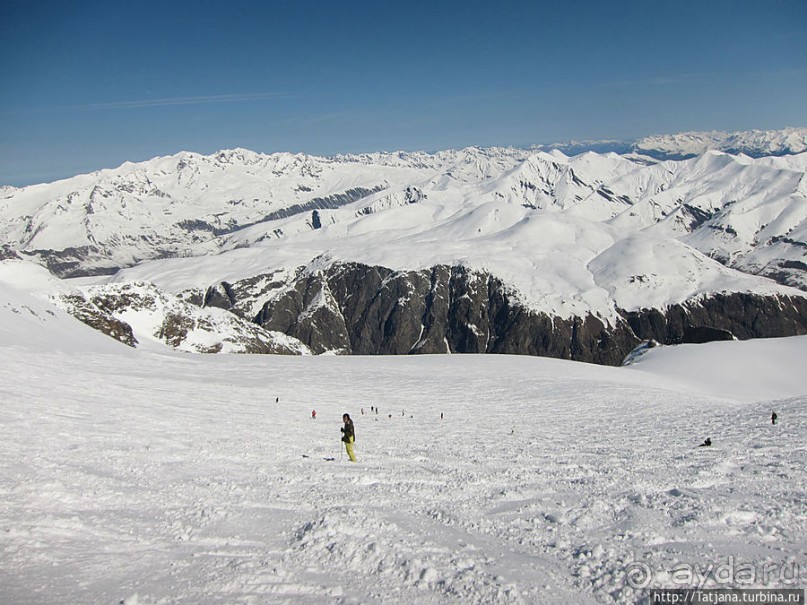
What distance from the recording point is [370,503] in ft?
40.9

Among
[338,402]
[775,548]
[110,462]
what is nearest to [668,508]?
[775,548]

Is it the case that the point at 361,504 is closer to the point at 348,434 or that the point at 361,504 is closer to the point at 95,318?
the point at 348,434

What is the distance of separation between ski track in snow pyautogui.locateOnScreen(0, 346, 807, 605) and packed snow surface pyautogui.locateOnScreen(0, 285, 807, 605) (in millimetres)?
51

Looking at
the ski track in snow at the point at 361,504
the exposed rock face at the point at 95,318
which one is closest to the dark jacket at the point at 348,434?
the ski track in snow at the point at 361,504

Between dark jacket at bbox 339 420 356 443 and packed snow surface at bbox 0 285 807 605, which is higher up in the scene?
dark jacket at bbox 339 420 356 443

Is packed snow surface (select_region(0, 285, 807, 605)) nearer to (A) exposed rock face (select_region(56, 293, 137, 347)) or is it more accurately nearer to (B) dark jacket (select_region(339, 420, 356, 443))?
(B) dark jacket (select_region(339, 420, 356, 443))

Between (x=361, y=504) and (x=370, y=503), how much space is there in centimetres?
24

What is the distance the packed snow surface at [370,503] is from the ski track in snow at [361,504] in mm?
51

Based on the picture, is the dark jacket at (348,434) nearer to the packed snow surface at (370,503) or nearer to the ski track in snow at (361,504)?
the packed snow surface at (370,503)

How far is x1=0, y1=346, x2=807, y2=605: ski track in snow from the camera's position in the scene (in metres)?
8.52

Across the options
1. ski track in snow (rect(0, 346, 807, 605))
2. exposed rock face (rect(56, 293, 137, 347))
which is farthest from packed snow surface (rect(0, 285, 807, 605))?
exposed rock face (rect(56, 293, 137, 347))

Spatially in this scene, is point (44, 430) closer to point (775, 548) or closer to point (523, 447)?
point (523, 447)

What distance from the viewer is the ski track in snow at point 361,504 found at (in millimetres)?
8523

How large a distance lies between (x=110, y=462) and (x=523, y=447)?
14.6 meters
